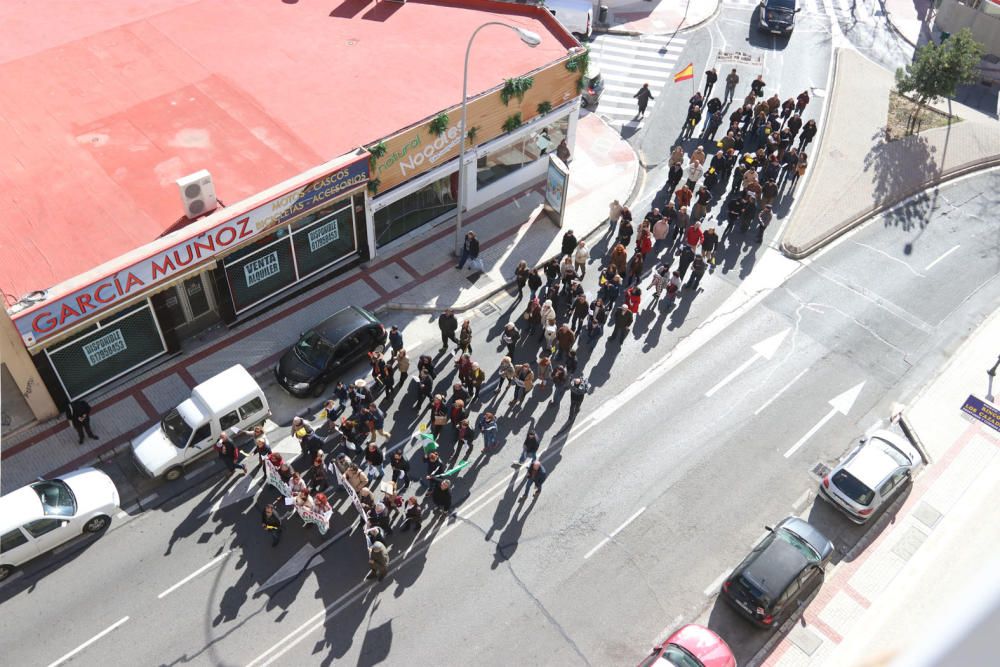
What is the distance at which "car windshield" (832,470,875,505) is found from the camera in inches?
835

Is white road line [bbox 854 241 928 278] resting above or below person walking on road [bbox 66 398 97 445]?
below

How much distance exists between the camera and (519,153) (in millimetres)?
30938

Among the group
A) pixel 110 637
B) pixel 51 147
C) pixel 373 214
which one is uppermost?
pixel 51 147

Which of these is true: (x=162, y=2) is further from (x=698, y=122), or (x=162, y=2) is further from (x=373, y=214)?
(x=698, y=122)

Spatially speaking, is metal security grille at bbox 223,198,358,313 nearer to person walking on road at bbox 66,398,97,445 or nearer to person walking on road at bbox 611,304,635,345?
person walking on road at bbox 66,398,97,445

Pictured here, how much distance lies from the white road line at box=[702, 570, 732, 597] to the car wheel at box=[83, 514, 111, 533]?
48.2ft

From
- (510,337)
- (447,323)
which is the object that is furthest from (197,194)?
(510,337)

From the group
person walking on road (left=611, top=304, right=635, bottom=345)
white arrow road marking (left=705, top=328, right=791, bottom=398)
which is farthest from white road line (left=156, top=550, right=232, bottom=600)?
white arrow road marking (left=705, top=328, right=791, bottom=398)

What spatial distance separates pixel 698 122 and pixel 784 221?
6.43 metres

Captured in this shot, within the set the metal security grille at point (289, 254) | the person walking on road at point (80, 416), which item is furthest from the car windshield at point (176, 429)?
the metal security grille at point (289, 254)

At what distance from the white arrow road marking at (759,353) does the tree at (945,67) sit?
15.3 metres

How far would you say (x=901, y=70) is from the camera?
3581 centimetres

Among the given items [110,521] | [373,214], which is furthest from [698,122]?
[110,521]

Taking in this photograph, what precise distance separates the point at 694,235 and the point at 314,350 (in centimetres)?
1318
